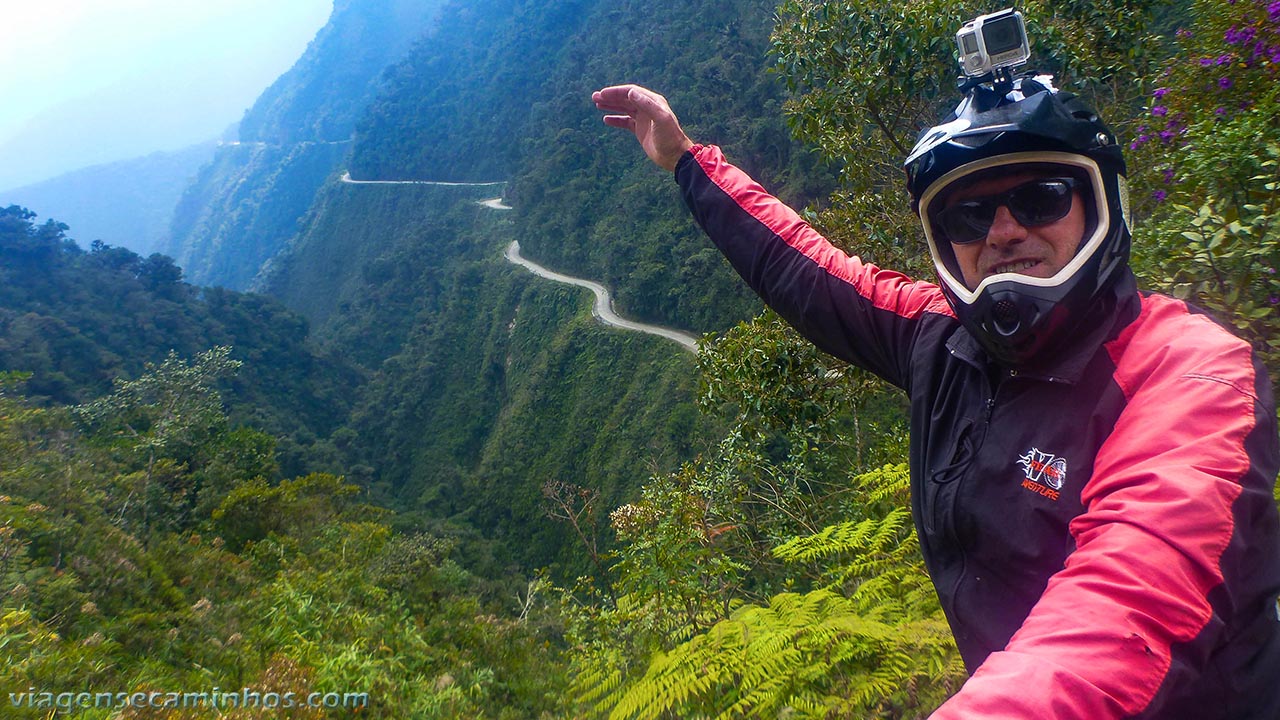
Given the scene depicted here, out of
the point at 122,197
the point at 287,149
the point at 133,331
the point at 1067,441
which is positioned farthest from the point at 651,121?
the point at 122,197

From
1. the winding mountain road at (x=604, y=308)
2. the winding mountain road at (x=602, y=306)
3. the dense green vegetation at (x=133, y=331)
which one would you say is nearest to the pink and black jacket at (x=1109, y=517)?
the winding mountain road at (x=602, y=306)

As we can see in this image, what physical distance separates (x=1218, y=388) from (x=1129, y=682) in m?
0.43

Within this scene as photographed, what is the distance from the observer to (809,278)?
1.65 m

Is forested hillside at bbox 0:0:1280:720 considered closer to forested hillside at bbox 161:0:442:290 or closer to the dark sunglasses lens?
the dark sunglasses lens

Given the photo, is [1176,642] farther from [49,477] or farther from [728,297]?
[728,297]

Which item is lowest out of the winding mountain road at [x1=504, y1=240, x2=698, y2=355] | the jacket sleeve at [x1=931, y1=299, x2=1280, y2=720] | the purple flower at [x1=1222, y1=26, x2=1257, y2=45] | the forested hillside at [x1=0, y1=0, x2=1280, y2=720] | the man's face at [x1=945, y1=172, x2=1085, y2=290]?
the winding mountain road at [x1=504, y1=240, x2=698, y2=355]

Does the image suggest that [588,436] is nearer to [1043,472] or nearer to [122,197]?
[1043,472]

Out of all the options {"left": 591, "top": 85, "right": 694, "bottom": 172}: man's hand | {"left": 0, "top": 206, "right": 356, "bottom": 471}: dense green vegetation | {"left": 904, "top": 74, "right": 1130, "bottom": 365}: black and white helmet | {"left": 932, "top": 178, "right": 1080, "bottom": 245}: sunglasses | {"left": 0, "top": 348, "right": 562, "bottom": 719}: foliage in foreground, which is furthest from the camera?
{"left": 0, "top": 206, "right": 356, "bottom": 471}: dense green vegetation

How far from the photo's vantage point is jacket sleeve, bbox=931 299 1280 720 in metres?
0.76

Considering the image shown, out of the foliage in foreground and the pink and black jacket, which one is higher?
the pink and black jacket

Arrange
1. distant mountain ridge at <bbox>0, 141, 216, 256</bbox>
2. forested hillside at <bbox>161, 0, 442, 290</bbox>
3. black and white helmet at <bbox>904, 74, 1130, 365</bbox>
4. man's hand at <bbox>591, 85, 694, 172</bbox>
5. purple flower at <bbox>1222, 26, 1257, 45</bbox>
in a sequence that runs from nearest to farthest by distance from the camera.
Answer: 1. black and white helmet at <bbox>904, 74, 1130, 365</bbox>
2. man's hand at <bbox>591, 85, 694, 172</bbox>
3. purple flower at <bbox>1222, 26, 1257, 45</bbox>
4. forested hillside at <bbox>161, 0, 442, 290</bbox>
5. distant mountain ridge at <bbox>0, 141, 216, 256</bbox>

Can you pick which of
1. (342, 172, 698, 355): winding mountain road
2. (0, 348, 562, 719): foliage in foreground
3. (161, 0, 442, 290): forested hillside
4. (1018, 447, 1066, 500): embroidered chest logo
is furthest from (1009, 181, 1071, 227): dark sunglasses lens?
(161, 0, 442, 290): forested hillside

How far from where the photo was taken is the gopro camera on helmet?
4.22 feet

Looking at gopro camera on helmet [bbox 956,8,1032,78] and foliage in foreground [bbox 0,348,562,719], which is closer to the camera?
gopro camera on helmet [bbox 956,8,1032,78]
